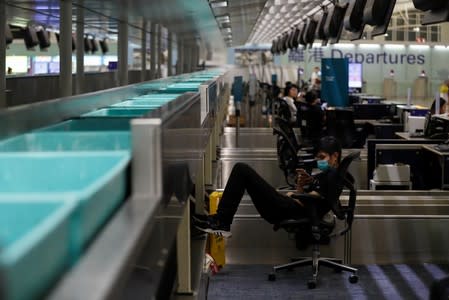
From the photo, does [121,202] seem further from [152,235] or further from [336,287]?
[336,287]

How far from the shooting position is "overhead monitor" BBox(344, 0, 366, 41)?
8594mm

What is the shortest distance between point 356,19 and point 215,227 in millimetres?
3840

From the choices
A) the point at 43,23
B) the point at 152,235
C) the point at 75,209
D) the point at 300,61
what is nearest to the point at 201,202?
the point at 152,235

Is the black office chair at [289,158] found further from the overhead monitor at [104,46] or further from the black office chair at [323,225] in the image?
Answer: the overhead monitor at [104,46]

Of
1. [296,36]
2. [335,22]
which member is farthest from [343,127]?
[296,36]

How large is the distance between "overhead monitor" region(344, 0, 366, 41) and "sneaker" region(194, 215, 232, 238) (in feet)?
11.6

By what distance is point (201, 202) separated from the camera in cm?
656

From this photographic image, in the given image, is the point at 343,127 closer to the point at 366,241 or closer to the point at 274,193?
the point at 366,241

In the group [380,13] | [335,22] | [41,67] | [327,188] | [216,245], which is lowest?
[216,245]

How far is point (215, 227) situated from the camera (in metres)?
6.08

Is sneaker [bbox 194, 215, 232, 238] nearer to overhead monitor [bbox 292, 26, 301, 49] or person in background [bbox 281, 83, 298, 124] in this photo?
person in background [bbox 281, 83, 298, 124]

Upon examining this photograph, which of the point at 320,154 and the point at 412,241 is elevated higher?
the point at 320,154

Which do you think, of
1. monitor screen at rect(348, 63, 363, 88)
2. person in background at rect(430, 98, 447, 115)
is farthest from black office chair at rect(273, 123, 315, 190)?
monitor screen at rect(348, 63, 363, 88)

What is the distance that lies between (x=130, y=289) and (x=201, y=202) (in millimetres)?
5012
